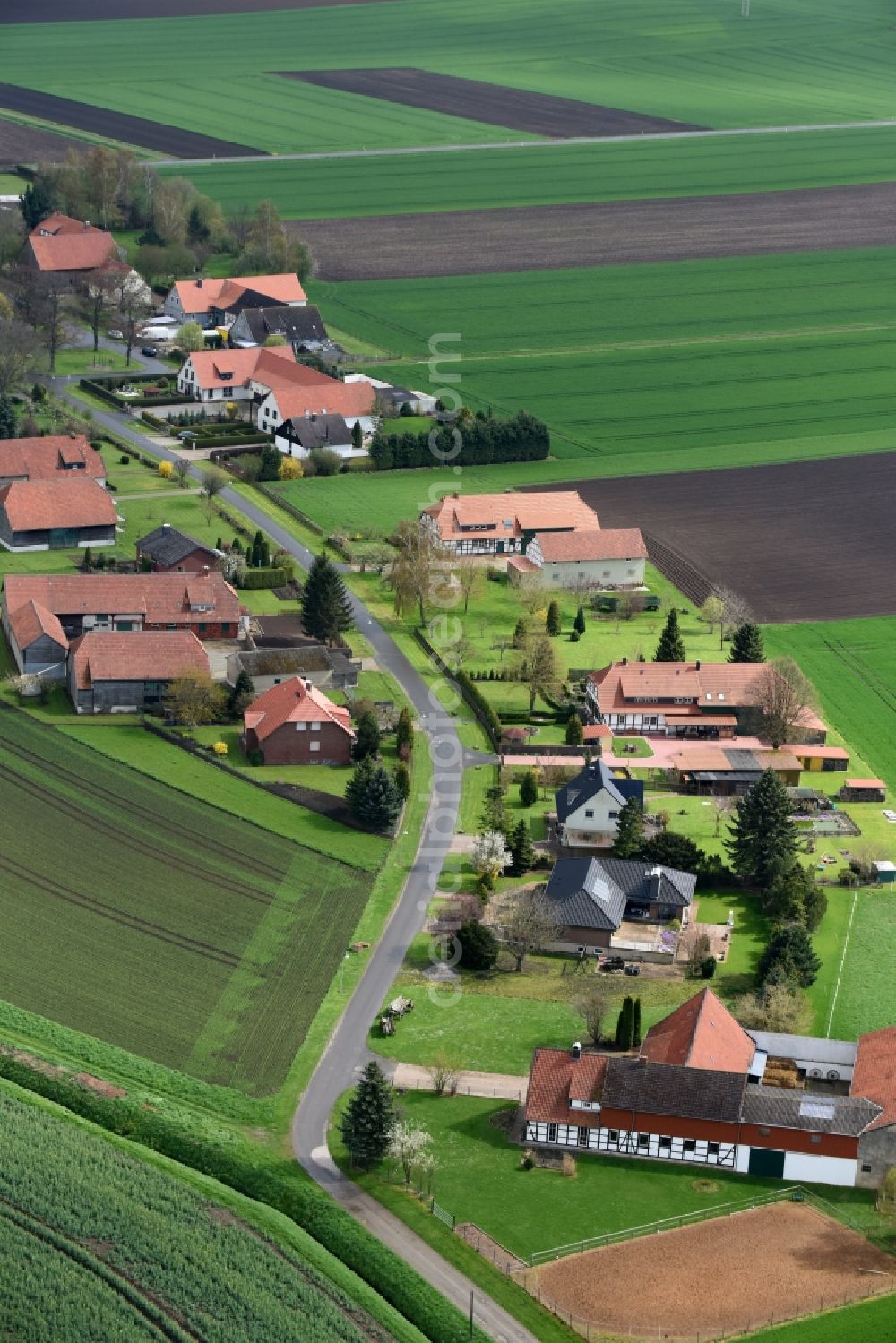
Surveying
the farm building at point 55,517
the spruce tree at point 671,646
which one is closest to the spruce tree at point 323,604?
the spruce tree at point 671,646

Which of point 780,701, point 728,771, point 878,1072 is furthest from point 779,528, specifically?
point 878,1072

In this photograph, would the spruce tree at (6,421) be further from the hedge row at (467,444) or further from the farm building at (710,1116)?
the farm building at (710,1116)

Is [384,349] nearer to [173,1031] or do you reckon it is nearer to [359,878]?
[359,878]

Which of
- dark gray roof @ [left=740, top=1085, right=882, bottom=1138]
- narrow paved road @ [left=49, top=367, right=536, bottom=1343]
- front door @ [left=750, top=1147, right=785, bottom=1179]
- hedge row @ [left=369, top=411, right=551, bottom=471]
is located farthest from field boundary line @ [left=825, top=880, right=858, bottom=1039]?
hedge row @ [left=369, top=411, right=551, bottom=471]

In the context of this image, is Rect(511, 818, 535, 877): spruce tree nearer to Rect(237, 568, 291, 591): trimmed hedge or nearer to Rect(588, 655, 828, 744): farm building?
Rect(588, 655, 828, 744): farm building

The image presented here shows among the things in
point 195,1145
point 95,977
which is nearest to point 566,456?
point 95,977

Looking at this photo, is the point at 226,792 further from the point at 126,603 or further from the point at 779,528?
the point at 779,528
